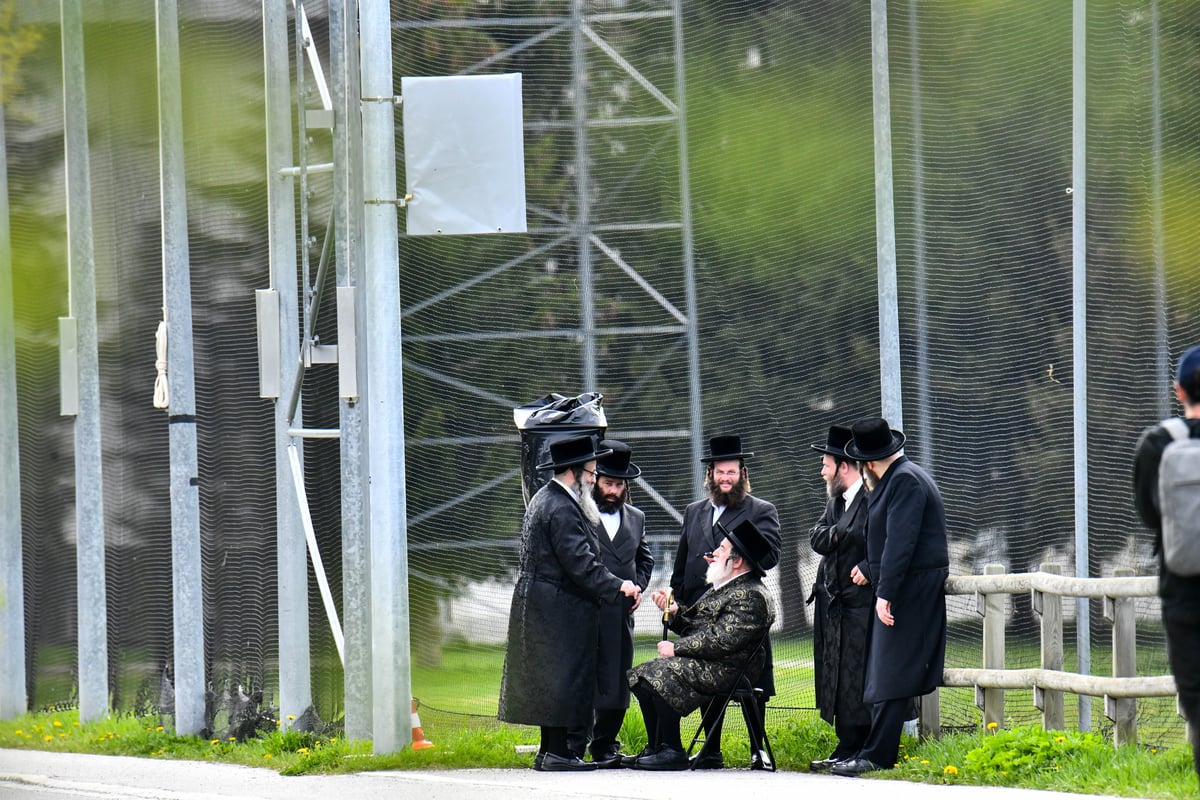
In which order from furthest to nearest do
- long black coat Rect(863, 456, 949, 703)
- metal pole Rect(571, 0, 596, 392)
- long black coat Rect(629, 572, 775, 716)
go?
metal pole Rect(571, 0, 596, 392) → long black coat Rect(629, 572, 775, 716) → long black coat Rect(863, 456, 949, 703)

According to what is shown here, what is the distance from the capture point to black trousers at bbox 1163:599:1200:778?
13.9 ft

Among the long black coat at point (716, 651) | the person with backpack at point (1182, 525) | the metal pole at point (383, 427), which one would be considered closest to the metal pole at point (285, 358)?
the metal pole at point (383, 427)

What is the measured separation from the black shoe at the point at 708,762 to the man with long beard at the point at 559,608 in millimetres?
486

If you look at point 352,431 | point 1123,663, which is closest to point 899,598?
point 1123,663

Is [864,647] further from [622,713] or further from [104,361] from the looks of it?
[104,361]

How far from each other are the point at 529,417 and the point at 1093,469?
302 cm

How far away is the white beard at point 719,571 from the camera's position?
775 centimetres

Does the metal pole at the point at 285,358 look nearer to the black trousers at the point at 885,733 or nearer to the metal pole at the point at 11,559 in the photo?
the metal pole at the point at 11,559

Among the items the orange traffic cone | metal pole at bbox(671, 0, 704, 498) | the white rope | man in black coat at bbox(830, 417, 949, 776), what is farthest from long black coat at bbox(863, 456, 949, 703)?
the white rope

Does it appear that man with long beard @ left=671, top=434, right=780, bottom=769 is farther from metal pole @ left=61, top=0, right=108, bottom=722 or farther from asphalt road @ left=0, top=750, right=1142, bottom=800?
metal pole @ left=61, top=0, right=108, bottom=722

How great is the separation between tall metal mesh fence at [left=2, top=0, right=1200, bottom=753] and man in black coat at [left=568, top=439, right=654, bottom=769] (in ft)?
6.21

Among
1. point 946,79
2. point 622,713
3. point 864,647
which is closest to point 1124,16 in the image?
point 946,79

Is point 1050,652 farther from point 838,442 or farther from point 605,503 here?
point 605,503

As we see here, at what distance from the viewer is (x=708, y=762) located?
7.94 metres
